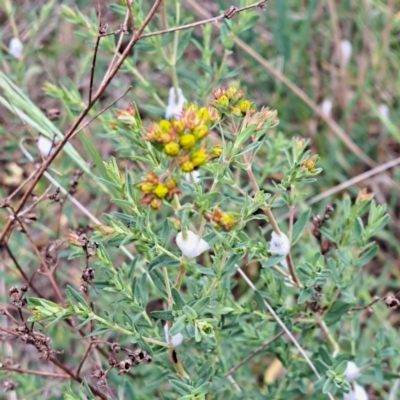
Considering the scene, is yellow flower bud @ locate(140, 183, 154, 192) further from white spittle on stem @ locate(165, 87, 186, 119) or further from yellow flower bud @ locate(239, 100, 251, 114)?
white spittle on stem @ locate(165, 87, 186, 119)

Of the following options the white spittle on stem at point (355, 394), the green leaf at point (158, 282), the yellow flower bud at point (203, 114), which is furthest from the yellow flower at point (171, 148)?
the white spittle on stem at point (355, 394)

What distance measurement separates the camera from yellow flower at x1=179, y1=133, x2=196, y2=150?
1097mm

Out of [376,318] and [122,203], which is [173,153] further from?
[376,318]

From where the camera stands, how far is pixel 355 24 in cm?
339

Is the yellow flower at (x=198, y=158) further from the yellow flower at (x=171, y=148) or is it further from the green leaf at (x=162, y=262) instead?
the green leaf at (x=162, y=262)

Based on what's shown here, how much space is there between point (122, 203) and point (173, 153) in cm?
23

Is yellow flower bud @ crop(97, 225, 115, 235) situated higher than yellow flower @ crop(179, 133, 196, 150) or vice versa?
yellow flower @ crop(179, 133, 196, 150)

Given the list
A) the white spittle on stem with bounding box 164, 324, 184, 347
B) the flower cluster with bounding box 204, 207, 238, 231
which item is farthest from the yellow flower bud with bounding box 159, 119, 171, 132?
the white spittle on stem with bounding box 164, 324, 184, 347

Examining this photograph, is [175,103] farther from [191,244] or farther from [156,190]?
[156,190]

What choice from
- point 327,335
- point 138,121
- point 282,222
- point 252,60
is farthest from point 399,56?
point 138,121

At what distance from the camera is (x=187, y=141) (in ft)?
3.60

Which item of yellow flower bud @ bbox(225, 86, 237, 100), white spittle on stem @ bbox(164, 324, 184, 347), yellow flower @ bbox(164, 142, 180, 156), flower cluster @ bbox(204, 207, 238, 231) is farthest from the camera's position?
white spittle on stem @ bbox(164, 324, 184, 347)

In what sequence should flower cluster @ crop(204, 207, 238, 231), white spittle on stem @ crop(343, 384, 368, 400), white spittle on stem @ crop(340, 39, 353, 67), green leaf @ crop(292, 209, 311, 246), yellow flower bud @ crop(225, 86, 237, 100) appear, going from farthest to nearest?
white spittle on stem @ crop(340, 39, 353, 67), white spittle on stem @ crop(343, 384, 368, 400), green leaf @ crop(292, 209, 311, 246), yellow flower bud @ crop(225, 86, 237, 100), flower cluster @ crop(204, 207, 238, 231)

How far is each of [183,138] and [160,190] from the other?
110 millimetres
